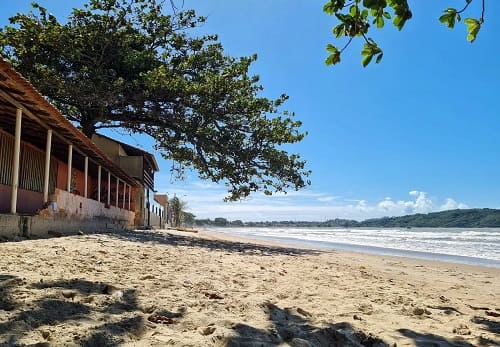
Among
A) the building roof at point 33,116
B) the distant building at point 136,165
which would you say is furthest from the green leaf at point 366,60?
the distant building at point 136,165

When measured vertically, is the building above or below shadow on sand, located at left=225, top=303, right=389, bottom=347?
above

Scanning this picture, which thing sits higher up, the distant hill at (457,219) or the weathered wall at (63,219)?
the distant hill at (457,219)

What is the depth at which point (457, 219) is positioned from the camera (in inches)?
4222

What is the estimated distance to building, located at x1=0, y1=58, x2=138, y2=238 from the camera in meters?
8.23

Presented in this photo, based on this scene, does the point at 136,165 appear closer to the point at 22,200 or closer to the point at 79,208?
the point at 79,208

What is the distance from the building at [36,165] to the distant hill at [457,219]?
96.9 m

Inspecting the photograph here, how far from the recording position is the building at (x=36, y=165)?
8.23 metres

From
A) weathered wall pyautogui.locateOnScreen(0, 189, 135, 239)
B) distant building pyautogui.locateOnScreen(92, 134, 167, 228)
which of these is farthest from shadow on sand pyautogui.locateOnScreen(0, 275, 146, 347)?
distant building pyautogui.locateOnScreen(92, 134, 167, 228)

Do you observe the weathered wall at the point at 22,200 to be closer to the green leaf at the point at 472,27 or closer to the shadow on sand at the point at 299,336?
the shadow on sand at the point at 299,336

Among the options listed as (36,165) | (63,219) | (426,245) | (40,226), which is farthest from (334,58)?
(426,245)

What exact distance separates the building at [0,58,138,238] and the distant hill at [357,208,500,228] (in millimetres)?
96918

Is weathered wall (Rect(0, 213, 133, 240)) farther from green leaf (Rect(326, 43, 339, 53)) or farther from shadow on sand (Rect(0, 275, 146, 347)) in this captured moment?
green leaf (Rect(326, 43, 339, 53))

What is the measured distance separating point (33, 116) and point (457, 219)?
113575 millimetres

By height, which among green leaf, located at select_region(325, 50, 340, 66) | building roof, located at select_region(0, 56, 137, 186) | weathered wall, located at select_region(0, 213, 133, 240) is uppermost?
building roof, located at select_region(0, 56, 137, 186)
